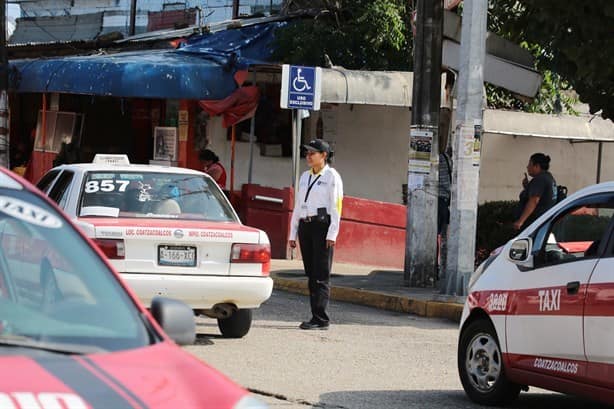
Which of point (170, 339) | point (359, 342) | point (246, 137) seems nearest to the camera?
point (170, 339)

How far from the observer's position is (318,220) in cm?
1182

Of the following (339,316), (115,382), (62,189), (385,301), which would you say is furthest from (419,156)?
(115,382)

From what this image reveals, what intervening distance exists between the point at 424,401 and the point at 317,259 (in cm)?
345

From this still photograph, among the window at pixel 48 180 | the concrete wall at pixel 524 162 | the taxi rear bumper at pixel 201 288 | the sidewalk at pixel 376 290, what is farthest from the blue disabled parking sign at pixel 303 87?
the concrete wall at pixel 524 162

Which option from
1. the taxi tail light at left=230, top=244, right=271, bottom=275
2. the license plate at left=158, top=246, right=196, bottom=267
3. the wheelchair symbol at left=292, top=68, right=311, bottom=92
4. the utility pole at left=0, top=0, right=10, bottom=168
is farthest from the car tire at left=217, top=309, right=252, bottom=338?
the utility pole at left=0, top=0, right=10, bottom=168

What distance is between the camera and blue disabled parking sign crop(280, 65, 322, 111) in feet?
53.7

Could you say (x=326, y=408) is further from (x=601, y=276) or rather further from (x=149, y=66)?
(x=149, y=66)

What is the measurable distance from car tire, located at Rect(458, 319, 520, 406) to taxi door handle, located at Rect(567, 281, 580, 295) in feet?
3.00

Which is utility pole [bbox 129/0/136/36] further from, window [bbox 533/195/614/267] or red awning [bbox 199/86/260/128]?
window [bbox 533/195/614/267]

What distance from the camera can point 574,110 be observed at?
81.6 feet

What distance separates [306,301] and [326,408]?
696 centimetres

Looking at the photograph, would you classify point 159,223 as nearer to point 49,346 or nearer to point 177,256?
point 177,256

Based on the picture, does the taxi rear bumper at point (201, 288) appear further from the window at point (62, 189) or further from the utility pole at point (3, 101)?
the utility pole at point (3, 101)

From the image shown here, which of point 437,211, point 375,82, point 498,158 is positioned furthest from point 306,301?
point 498,158
